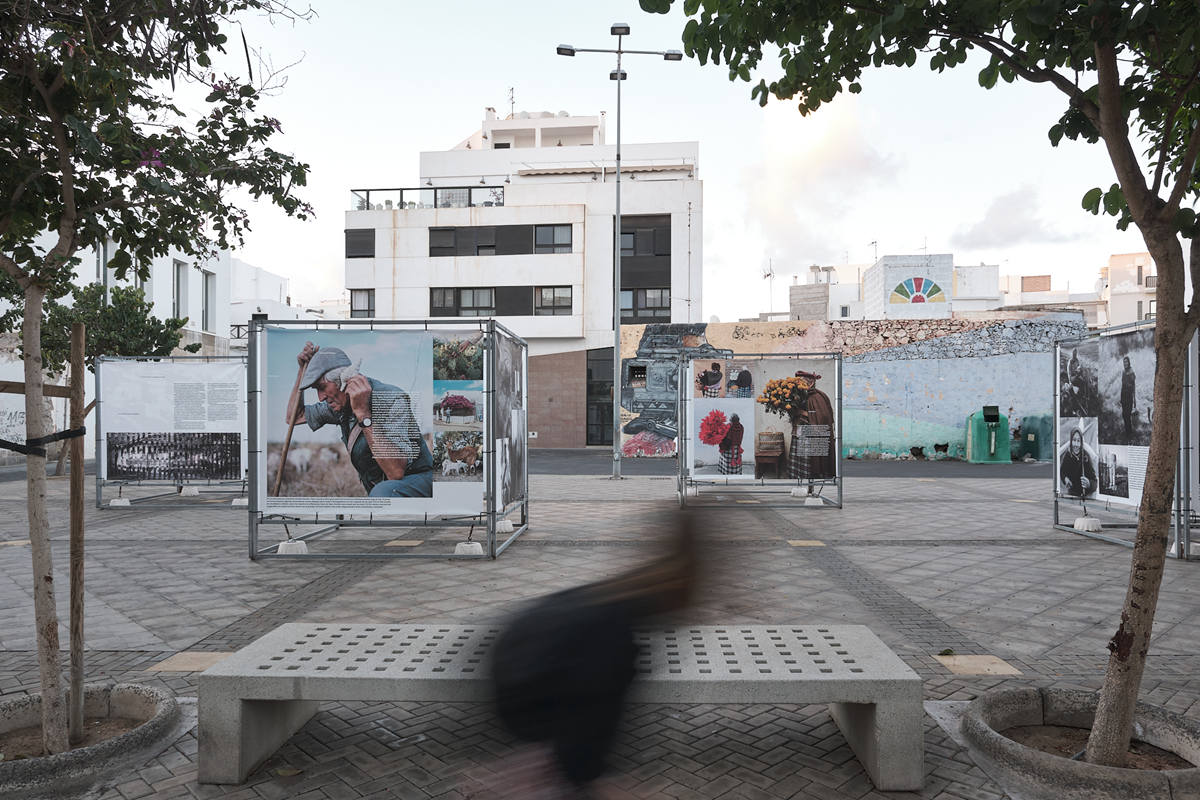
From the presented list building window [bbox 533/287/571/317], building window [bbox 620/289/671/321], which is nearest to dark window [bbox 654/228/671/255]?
building window [bbox 620/289/671/321]

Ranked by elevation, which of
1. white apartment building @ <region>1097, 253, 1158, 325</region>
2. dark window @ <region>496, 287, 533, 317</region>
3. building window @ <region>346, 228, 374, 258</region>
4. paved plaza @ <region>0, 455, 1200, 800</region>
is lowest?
paved plaza @ <region>0, 455, 1200, 800</region>

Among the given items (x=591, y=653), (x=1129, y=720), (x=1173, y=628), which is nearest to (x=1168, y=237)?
(x=1129, y=720)

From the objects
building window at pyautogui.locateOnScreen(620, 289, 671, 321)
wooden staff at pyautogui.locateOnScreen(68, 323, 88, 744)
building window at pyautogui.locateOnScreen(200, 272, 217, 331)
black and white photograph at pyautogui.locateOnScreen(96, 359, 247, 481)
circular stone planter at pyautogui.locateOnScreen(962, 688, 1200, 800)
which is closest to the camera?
circular stone planter at pyautogui.locateOnScreen(962, 688, 1200, 800)

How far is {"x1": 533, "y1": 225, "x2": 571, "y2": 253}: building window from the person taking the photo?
3788cm

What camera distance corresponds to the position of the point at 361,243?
1526 inches

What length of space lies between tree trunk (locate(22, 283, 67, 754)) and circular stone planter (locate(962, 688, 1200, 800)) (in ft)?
12.9

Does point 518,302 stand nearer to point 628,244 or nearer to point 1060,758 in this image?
point 628,244

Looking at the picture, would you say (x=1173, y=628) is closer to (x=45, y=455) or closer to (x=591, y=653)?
(x=591, y=653)

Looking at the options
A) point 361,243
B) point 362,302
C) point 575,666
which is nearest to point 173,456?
point 575,666

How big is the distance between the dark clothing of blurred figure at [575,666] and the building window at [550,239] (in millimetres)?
35969

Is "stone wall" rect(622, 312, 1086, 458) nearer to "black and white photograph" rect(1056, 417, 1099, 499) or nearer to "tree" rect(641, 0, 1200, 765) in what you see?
"black and white photograph" rect(1056, 417, 1099, 499)

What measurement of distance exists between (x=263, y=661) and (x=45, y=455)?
4.53ft

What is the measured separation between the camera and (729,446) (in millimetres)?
12711

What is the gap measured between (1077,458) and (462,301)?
31.3 meters
